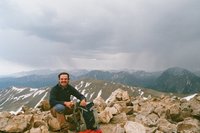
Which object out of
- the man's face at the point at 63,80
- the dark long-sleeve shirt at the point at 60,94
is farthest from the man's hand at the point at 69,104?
the man's face at the point at 63,80

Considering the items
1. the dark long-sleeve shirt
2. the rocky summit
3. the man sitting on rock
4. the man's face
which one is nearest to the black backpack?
the man sitting on rock

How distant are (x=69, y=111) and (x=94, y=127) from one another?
2.22 meters

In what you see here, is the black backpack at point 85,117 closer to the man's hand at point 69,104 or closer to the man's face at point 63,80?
the man's hand at point 69,104

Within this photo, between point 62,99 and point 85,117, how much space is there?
2.05 m

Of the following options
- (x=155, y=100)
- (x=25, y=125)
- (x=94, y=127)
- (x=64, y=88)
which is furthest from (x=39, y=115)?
(x=155, y=100)

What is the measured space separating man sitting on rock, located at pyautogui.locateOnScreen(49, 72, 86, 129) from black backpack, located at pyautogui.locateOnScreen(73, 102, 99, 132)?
0.36m

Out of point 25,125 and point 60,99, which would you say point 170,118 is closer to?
point 60,99

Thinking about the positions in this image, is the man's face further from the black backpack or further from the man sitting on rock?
the black backpack

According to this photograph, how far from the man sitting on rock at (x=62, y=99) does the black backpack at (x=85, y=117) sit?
364 millimetres

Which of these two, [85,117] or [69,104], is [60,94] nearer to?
[69,104]

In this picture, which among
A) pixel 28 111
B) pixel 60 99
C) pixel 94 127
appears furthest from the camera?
pixel 28 111

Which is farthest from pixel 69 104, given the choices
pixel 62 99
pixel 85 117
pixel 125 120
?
pixel 125 120

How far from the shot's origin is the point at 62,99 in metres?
18.6

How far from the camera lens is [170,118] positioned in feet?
72.4
